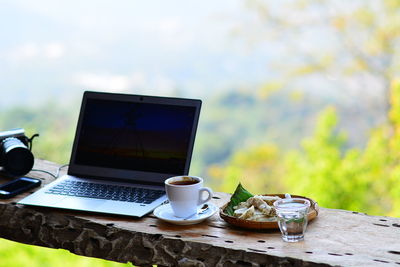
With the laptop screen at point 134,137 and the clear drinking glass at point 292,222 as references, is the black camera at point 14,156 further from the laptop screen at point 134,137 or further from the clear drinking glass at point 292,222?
the clear drinking glass at point 292,222

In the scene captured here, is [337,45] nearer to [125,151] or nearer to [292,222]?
[125,151]

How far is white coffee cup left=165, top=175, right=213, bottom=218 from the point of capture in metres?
1.37

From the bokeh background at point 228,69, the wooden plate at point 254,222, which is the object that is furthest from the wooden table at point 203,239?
the bokeh background at point 228,69

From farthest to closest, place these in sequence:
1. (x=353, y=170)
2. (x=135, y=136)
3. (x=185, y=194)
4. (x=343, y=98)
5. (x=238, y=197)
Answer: (x=343, y=98), (x=353, y=170), (x=135, y=136), (x=238, y=197), (x=185, y=194)

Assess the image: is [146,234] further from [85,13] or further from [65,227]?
[85,13]

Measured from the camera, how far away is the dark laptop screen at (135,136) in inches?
65.7

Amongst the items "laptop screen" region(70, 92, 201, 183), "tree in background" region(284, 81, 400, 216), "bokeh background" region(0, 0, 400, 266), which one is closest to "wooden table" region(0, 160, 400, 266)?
"laptop screen" region(70, 92, 201, 183)

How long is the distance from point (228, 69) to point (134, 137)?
5242 mm

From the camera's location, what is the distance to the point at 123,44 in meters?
7.02

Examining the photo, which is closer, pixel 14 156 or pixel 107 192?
pixel 107 192

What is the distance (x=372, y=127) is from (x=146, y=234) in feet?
16.4

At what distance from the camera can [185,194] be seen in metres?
1.38

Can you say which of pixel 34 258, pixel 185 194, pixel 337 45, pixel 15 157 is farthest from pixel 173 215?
pixel 337 45

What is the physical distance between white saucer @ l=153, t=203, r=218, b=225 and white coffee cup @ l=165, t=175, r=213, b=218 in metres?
0.02
